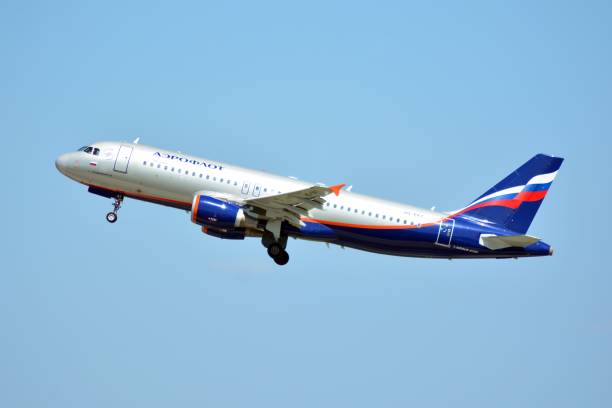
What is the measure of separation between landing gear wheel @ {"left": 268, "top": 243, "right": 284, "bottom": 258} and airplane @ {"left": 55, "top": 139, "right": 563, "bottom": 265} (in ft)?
0.17

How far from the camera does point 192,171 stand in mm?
50625

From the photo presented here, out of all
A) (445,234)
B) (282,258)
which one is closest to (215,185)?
(282,258)

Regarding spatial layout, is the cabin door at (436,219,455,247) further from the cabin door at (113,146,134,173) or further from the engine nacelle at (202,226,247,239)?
the cabin door at (113,146,134,173)

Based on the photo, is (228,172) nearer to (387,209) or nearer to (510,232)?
(387,209)

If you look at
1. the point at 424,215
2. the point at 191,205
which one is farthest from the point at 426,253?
the point at 191,205

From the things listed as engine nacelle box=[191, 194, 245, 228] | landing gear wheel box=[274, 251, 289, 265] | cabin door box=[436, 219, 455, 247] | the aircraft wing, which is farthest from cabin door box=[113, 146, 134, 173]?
cabin door box=[436, 219, 455, 247]

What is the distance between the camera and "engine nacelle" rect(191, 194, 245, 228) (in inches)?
1919

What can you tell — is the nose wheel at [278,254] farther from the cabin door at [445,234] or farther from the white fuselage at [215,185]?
the cabin door at [445,234]

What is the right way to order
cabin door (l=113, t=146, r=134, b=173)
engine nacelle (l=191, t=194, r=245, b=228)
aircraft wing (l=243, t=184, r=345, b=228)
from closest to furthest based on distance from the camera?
aircraft wing (l=243, t=184, r=345, b=228)
engine nacelle (l=191, t=194, r=245, b=228)
cabin door (l=113, t=146, r=134, b=173)

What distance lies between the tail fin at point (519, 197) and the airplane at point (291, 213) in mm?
75

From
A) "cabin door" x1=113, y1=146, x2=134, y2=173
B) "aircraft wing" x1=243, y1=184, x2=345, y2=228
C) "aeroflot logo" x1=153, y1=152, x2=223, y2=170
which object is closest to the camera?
"aircraft wing" x1=243, y1=184, x2=345, y2=228

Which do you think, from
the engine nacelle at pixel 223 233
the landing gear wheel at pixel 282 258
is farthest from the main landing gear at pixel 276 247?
the engine nacelle at pixel 223 233

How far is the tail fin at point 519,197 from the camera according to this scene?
52219 mm

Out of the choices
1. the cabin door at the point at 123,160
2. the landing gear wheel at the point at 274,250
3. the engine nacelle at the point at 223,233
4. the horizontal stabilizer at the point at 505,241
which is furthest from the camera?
the landing gear wheel at the point at 274,250
